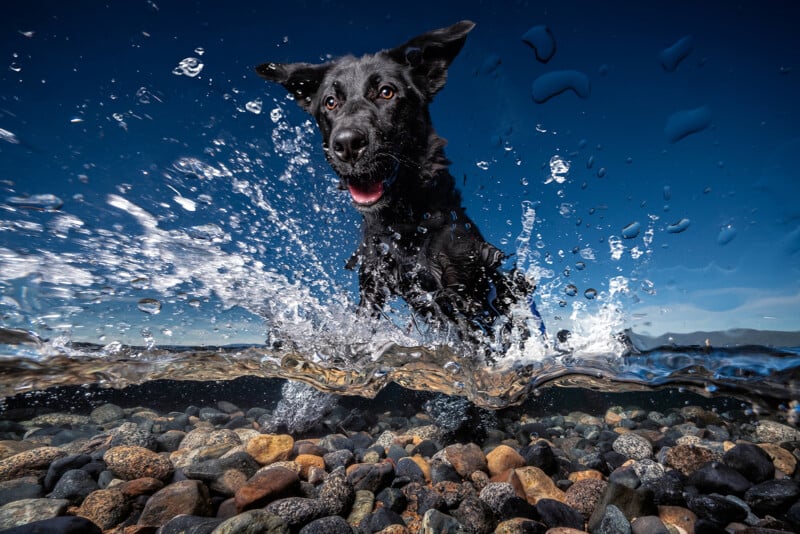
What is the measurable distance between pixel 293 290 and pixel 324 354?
0.88m

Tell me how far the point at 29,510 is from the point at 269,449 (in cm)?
143

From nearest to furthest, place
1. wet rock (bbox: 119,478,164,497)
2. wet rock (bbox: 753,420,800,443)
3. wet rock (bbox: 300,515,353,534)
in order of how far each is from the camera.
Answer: wet rock (bbox: 300,515,353,534), wet rock (bbox: 119,478,164,497), wet rock (bbox: 753,420,800,443)

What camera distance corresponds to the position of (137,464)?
2.53 metres

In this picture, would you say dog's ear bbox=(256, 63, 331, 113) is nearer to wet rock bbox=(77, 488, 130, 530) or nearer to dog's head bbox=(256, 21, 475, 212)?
dog's head bbox=(256, 21, 475, 212)

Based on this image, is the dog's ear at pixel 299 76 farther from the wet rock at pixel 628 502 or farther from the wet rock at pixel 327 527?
the wet rock at pixel 628 502

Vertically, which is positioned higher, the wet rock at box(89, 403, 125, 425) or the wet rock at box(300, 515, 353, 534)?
the wet rock at box(89, 403, 125, 425)

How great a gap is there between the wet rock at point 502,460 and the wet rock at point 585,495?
450mm

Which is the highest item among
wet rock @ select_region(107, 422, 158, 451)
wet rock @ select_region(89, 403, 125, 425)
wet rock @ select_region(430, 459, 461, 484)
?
wet rock @ select_region(89, 403, 125, 425)

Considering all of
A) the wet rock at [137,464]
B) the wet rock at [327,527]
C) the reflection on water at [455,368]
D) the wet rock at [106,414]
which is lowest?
the wet rock at [327,527]

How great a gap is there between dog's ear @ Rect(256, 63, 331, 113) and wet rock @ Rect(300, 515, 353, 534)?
148 inches

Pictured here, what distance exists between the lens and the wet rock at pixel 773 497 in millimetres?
2088

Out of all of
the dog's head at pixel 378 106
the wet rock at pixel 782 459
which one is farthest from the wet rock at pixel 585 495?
the dog's head at pixel 378 106

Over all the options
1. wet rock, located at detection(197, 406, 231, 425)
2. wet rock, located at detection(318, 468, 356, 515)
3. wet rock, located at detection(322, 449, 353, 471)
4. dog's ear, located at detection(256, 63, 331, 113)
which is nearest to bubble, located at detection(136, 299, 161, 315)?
wet rock, located at detection(197, 406, 231, 425)

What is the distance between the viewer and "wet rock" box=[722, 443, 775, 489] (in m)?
2.41
